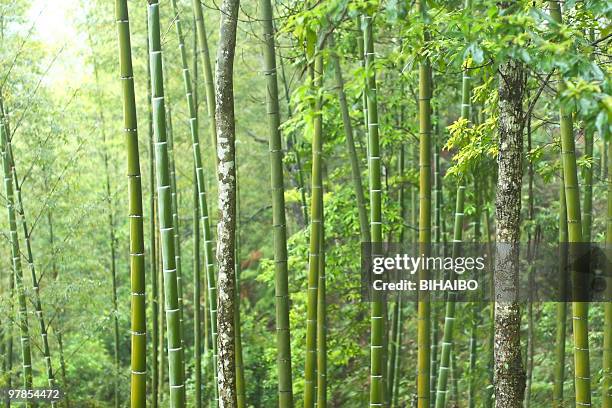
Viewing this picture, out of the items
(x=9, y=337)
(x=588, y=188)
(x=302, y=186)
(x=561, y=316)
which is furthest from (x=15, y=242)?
(x=588, y=188)

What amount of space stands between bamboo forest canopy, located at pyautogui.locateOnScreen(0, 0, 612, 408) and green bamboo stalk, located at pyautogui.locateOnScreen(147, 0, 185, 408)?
0.04ft

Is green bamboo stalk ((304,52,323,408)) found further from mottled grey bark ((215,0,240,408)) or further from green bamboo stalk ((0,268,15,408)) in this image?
green bamboo stalk ((0,268,15,408))

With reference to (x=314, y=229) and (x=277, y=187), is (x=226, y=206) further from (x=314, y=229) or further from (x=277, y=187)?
(x=314, y=229)

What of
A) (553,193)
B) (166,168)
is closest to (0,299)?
(166,168)

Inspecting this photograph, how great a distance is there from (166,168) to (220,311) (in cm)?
76

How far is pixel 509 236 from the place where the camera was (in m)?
3.02

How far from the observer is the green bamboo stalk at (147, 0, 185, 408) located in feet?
11.1

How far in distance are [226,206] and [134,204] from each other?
0.44 metres

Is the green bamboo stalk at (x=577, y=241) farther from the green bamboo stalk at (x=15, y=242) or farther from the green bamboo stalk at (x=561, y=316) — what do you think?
the green bamboo stalk at (x=15, y=242)

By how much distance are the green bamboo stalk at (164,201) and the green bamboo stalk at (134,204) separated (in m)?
→ 0.12

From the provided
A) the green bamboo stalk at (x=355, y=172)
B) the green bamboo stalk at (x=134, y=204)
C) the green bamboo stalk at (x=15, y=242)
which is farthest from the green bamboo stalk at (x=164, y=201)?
the green bamboo stalk at (x=15, y=242)

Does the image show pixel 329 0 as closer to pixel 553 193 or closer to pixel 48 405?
pixel 48 405

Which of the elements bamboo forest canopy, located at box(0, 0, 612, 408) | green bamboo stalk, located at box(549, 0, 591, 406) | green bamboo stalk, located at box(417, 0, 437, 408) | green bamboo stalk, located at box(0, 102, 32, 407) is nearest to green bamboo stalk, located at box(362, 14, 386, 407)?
bamboo forest canopy, located at box(0, 0, 612, 408)

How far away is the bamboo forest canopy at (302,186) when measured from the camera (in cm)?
300
